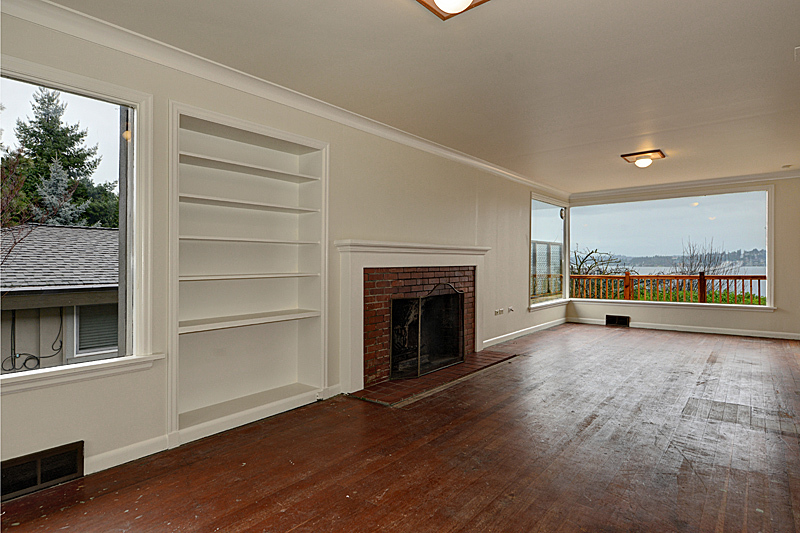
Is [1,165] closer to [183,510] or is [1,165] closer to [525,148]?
[183,510]

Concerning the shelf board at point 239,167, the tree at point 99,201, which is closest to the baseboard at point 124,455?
the tree at point 99,201

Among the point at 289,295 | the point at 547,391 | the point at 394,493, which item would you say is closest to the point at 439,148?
the point at 289,295

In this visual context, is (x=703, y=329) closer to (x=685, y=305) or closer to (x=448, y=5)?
(x=685, y=305)

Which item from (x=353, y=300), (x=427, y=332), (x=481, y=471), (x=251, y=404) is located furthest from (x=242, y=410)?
(x=427, y=332)

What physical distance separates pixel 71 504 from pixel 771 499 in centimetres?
347

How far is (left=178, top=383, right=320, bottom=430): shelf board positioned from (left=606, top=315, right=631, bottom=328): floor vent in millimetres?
6480

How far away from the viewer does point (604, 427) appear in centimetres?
331

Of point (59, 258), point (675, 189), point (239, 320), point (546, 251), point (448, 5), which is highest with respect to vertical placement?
point (675, 189)

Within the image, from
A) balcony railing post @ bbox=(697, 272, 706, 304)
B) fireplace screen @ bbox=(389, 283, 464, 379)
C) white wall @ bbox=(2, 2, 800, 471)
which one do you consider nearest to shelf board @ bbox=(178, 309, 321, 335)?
white wall @ bbox=(2, 2, 800, 471)

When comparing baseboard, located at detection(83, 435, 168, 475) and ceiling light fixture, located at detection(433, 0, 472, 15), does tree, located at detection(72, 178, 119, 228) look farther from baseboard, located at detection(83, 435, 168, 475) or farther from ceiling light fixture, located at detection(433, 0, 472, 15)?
ceiling light fixture, located at detection(433, 0, 472, 15)

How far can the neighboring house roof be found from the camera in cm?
239

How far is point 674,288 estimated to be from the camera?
823 cm

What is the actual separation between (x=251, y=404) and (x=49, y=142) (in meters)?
2.11

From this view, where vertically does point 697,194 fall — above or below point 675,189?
below
